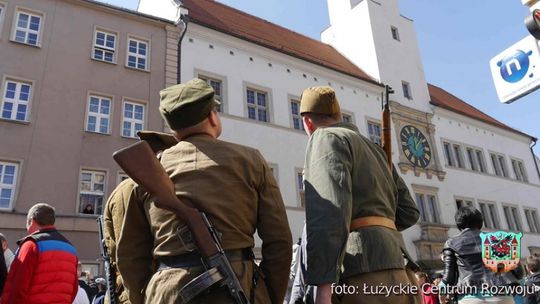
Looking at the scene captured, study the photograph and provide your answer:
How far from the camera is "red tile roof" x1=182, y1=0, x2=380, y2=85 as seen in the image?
63.0ft

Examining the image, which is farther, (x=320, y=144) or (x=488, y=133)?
(x=488, y=133)

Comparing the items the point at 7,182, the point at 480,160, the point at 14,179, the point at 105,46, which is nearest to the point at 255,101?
the point at 105,46

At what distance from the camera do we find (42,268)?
12.5 feet

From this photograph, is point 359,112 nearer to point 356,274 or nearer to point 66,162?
point 66,162

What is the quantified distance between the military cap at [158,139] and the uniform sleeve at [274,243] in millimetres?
777

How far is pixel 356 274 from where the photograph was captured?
2146 mm

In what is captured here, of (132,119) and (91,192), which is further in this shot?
(132,119)

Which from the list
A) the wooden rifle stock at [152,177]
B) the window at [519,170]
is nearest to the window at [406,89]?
the window at [519,170]

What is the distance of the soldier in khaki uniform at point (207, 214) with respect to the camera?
6.40ft

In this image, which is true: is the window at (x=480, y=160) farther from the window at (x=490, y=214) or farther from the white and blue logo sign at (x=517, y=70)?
the white and blue logo sign at (x=517, y=70)

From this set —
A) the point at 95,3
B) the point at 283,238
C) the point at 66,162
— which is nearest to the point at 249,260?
the point at 283,238

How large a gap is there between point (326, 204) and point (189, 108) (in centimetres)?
88

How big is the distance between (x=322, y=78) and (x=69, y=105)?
11.7 metres

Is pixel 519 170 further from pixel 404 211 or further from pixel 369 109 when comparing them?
pixel 404 211
